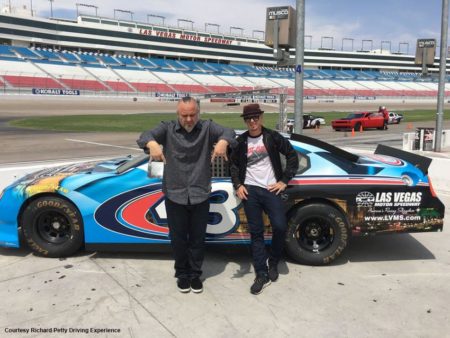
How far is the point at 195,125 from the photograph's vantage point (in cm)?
329

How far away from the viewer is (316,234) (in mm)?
4109

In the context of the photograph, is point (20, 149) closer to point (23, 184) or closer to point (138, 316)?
point (23, 184)

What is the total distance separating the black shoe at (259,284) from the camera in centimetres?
→ 350

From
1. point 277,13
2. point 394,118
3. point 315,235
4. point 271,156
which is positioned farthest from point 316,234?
point 394,118

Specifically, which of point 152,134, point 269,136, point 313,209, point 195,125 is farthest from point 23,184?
point 313,209

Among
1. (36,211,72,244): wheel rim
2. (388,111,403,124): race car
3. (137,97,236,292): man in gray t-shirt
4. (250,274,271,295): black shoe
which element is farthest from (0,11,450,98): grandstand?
(137,97,236,292): man in gray t-shirt

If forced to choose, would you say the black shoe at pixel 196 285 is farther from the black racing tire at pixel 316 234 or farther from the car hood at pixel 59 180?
the car hood at pixel 59 180

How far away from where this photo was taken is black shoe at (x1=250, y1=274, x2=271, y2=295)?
3498 mm

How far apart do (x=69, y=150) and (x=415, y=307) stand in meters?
11.8

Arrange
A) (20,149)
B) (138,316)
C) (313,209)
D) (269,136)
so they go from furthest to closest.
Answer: (20,149), (313,209), (269,136), (138,316)

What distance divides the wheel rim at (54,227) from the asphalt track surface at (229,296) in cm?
23

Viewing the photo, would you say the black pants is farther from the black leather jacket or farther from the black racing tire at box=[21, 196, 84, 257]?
the black racing tire at box=[21, 196, 84, 257]

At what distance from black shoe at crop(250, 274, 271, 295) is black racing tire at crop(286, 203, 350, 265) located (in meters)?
0.57

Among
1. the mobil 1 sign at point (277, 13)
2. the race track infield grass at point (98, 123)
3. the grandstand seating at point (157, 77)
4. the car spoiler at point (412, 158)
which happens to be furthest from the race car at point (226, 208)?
the grandstand seating at point (157, 77)
